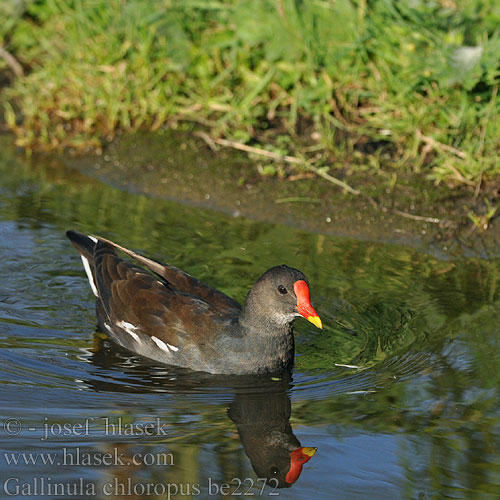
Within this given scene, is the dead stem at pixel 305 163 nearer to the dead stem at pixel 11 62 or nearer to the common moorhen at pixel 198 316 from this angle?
the common moorhen at pixel 198 316

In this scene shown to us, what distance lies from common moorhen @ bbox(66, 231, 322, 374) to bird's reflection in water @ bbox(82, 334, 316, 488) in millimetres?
74

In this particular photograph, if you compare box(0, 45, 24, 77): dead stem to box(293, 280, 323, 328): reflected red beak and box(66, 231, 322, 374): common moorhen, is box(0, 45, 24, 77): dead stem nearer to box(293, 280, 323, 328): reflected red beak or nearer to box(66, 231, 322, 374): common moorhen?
Answer: box(66, 231, 322, 374): common moorhen

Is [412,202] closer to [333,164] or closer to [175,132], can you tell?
[333,164]

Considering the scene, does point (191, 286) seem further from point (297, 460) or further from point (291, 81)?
point (291, 81)

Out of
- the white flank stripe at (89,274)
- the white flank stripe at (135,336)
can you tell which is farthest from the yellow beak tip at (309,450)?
the white flank stripe at (89,274)

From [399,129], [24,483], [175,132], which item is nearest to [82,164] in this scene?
[175,132]

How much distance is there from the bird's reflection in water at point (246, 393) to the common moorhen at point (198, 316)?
74mm

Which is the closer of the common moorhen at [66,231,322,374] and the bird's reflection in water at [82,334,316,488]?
the bird's reflection in water at [82,334,316,488]

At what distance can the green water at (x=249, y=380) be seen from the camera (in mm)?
3658

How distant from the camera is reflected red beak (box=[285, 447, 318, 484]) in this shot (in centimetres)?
367

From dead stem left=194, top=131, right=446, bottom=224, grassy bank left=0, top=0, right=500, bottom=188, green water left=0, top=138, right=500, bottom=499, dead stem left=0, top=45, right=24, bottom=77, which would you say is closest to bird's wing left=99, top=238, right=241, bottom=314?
green water left=0, top=138, right=500, bottom=499

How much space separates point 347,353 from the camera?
193 inches

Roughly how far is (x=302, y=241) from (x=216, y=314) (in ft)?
5.27

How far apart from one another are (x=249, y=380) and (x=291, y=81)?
357 centimetres
